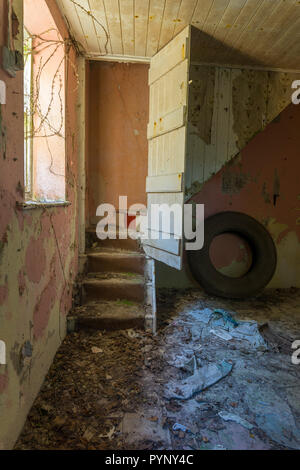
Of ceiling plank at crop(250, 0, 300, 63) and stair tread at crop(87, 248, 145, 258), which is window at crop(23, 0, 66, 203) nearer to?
stair tread at crop(87, 248, 145, 258)

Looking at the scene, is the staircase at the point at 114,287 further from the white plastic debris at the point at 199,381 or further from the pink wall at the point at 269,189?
the pink wall at the point at 269,189

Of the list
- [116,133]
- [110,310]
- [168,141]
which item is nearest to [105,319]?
[110,310]

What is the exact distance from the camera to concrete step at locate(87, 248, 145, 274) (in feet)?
9.66

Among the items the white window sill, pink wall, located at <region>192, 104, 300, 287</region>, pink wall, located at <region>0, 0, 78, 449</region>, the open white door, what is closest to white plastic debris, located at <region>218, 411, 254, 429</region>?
pink wall, located at <region>0, 0, 78, 449</region>

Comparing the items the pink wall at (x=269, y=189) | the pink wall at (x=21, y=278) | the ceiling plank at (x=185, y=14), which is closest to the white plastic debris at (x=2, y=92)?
the pink wall at (x=21, y=278)

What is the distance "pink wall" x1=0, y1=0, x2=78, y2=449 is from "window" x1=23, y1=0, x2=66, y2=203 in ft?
0.56

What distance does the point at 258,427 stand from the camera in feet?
4.94

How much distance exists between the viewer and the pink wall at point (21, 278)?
1217 millimetres

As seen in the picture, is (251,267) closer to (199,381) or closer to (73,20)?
(199,381)

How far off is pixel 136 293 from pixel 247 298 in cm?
137

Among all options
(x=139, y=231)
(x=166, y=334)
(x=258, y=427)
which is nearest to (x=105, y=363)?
(x=166, y=334)

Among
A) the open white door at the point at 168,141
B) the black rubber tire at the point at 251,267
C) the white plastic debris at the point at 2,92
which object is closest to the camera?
the white plastic debris at the point at 2,92

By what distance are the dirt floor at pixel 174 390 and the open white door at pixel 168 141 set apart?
686 millimetres
